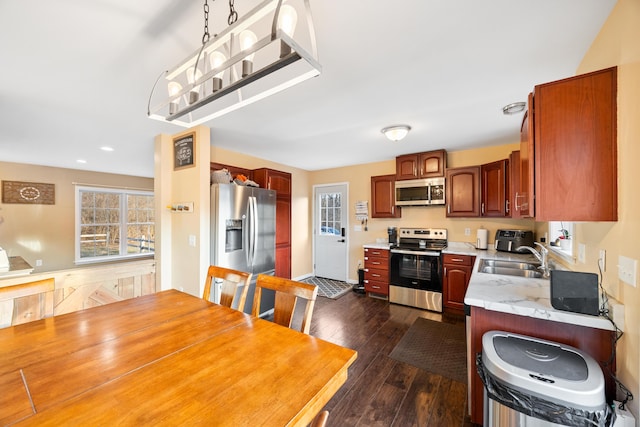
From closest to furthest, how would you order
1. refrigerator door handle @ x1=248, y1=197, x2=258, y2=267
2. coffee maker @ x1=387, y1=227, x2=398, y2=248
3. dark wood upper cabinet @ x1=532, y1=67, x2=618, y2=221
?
dark wood upper cabinet @ x1=532, y1=67, x2=618, y2=221 < refrigerator door handle @ x1=248, y1=197, x2=258, y2=267 < coffee maker @ x1=387, y1=227, x2=398, y2=248

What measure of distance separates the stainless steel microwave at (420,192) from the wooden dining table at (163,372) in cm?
320

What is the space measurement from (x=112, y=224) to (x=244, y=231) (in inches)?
193

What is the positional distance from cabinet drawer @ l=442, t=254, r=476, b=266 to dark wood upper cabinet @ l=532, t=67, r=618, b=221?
6.99 feet

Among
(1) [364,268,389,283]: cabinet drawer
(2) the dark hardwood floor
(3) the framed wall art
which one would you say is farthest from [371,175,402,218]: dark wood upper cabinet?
(3) the framed wall art

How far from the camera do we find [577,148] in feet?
4.21

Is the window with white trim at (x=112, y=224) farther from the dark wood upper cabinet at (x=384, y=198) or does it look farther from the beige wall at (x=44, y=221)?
the dark wood upper cabinet at (x=384, y=198)

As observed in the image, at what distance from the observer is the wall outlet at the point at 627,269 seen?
1.08 meters

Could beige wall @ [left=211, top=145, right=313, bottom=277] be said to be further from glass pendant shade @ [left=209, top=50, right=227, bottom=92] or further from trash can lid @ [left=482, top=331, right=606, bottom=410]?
trash can lid @ [left=482, top=331, right=606, bottom=410]

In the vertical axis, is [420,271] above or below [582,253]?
below

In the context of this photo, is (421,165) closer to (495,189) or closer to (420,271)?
(495,189)

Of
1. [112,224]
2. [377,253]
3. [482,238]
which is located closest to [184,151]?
Answer: [377,253]

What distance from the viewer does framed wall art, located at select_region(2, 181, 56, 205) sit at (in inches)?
183

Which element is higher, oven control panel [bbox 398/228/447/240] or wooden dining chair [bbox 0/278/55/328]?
oven control panel [bbox 398/228/447/240]

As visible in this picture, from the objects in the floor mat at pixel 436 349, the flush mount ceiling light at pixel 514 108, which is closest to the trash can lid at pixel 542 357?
the floor mat at pixel 436 349
